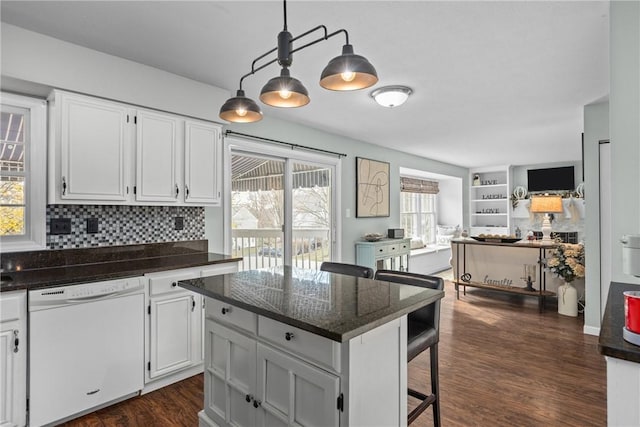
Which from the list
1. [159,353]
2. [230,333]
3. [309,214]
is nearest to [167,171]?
[159,353]

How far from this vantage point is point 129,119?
2.57m

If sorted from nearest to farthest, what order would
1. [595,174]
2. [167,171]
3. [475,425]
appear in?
1. [475,425]
2. [167,171]
3. [595,174]

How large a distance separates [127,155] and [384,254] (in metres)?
3.55

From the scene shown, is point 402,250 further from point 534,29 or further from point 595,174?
point 534,29

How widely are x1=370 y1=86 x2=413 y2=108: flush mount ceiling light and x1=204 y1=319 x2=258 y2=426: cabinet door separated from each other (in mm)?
2319

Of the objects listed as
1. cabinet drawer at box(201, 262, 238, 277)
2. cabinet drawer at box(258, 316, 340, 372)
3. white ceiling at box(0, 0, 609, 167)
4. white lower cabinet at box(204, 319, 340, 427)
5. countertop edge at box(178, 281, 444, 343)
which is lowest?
white lower cabinet at box(204, 319, 340, 427)

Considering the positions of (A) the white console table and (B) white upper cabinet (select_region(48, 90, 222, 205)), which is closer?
(B) white upper cabinet (select_region(48, 90, 222, 205))

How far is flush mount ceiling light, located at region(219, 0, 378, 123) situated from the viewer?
138 cm

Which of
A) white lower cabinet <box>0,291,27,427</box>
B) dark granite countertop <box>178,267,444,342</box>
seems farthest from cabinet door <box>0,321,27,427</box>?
dark granite countertop <box>178,267,444,342</box>

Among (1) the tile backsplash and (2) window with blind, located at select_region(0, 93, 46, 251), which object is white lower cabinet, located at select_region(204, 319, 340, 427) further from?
(2) window with blind, located at select_region(0, 93, 46, 251)

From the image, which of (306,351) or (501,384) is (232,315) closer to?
(306,351)

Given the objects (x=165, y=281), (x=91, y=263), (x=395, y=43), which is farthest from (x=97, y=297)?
(x=395, y=43)

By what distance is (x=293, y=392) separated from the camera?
1.41m

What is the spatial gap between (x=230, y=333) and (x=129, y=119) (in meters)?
1.83
